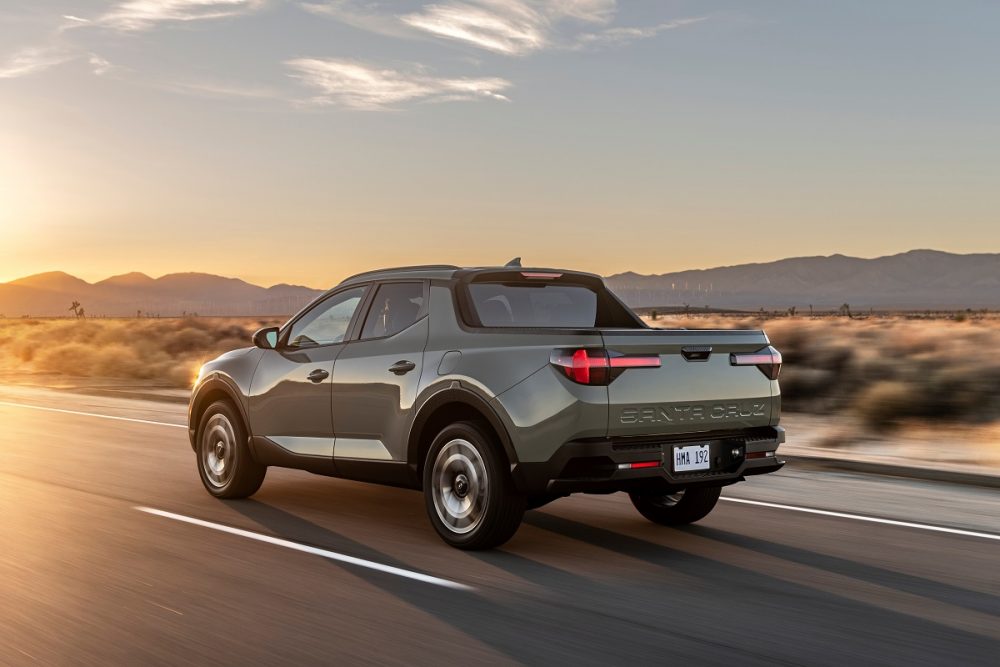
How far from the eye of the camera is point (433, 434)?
7.92 metres

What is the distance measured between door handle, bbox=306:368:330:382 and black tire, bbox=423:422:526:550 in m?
1.37

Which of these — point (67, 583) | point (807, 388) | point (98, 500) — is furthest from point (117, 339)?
point (67, 583)

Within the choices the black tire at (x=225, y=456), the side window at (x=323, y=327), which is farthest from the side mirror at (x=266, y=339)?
the black tire at (x=225, y=456)

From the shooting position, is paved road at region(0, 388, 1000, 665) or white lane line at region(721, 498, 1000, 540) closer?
paved road at region(0, 388, 1000, 665)

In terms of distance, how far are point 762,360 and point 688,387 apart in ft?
2.46

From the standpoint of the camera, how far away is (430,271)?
830 cm

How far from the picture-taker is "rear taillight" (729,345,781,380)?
7598mm

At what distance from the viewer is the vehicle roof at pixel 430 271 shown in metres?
8.15

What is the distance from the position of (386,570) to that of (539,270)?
2.56 m

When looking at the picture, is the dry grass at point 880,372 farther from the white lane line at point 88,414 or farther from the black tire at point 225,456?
the black tire at point 225,456

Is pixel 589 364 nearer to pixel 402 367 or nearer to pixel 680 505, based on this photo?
pixel 402 367

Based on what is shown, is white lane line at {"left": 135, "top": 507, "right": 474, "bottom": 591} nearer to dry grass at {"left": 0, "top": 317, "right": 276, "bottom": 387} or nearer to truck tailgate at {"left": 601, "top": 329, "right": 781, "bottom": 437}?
truck tailgate at {"left": 601, "top": 329, "right": 781, "bottom": 437}

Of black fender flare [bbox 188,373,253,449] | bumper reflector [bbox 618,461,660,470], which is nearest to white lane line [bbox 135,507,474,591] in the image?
black fender flare [bbox 188,373,253,449]

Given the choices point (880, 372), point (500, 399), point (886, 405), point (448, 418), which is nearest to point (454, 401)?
point (448, 418)
